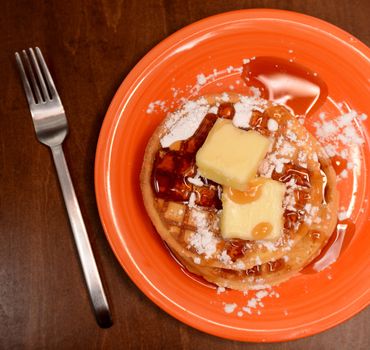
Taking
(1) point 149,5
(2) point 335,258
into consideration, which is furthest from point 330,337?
(1) point 149,5

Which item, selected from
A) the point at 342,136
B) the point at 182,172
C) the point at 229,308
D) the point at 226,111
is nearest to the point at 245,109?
the point at 226,111

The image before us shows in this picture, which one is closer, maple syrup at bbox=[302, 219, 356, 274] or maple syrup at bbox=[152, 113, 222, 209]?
maple syrup at bbox=[152, 113, 222, 209]

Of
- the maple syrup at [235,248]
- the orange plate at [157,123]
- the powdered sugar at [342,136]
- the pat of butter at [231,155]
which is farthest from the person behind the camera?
the powdered sugar at [342,136]

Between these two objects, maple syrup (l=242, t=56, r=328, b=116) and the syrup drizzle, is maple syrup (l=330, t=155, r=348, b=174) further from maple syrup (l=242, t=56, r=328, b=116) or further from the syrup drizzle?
maple syrup (l=242, t=56, r=328, b=116)

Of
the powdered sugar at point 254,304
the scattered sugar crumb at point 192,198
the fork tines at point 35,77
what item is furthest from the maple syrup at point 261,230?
the fork tines at point 35,77

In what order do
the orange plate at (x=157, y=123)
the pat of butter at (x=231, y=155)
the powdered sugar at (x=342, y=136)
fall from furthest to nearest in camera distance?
the powdered sugar at (x=342, y=136), the orange plate at (x=157, y=123), the pat of butter at (x=231, y=155)

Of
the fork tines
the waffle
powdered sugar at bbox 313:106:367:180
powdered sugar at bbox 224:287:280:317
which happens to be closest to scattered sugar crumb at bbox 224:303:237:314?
powdered sugar at bbox 224:287:280:317

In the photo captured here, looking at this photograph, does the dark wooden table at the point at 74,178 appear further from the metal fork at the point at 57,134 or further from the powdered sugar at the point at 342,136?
the powdered sugar at the point at 342,136
